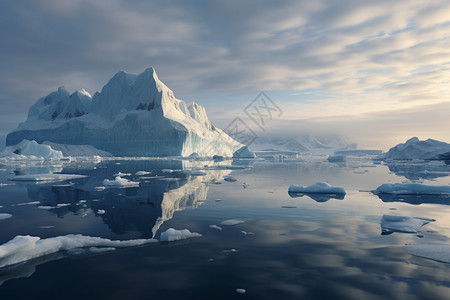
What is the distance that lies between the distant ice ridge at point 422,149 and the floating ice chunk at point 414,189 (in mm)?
39794

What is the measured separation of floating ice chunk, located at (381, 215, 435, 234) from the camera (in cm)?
730

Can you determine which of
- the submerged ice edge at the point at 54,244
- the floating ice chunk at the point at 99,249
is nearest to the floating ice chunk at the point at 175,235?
the submerged ice edge at the point at 54,244

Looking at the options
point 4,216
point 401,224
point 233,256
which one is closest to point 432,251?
point 401,224

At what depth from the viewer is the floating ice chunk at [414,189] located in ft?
43.8

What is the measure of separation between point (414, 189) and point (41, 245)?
14.8 meters

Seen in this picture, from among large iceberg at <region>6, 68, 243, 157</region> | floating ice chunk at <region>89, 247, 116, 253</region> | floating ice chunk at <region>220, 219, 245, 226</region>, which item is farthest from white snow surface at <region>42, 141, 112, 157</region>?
floating ice chunk at <region>89, 247, 116, 253</region>

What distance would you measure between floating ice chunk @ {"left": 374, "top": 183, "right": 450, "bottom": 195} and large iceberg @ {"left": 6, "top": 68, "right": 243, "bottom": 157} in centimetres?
4831

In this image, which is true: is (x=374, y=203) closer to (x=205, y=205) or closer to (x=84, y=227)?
(x=205, y=205)

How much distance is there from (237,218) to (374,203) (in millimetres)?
6104

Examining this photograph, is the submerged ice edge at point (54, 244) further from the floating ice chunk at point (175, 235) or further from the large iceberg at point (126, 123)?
the large iceberg at point (126, 123)

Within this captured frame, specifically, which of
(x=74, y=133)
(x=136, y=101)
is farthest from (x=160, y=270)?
(x=74, y=133)

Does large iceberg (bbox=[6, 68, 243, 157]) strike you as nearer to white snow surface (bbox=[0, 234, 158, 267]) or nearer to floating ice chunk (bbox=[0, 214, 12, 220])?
floating ice chunk (bbox=[0, 214, 12, 220])

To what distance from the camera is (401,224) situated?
7660 millimetres

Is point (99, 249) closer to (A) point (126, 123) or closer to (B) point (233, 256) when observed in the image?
(B) point (233, 256)
